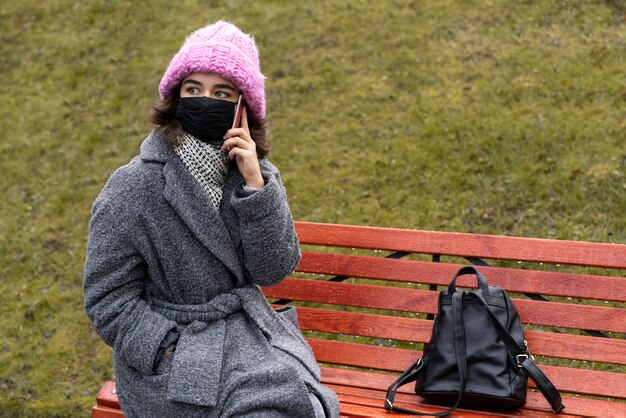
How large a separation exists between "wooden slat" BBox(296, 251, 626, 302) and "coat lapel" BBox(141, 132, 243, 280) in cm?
92

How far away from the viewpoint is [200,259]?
112 inches

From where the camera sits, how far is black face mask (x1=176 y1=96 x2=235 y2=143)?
112 inches

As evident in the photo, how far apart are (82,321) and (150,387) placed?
99.2 inches

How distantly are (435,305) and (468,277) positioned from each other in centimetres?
21

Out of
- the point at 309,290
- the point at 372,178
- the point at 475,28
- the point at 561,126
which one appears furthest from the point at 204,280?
the point at 475,28

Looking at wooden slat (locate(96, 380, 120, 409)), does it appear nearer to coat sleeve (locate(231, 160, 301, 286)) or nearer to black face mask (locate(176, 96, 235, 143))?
coat sleeve (locate(231, 160, 301, 286))

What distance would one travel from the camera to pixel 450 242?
11.8 ft

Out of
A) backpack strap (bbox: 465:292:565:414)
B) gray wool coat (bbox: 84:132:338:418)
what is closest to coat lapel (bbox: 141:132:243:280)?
gray wool coat (bbox: 84:132:338:418)

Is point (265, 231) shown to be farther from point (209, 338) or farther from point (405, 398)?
point (405, 398)

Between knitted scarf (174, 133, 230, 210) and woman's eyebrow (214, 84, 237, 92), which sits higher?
woman's eyebrow (214, 84, 237, 92)

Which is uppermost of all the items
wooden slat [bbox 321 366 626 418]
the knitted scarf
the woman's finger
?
the woman's finger

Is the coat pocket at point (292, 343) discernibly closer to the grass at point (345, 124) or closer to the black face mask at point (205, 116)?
the black face mask at point (205, 116)

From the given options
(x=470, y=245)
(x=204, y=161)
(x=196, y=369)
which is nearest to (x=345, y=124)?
(x=470, y=245)

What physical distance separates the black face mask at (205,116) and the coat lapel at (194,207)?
135 millimetres
